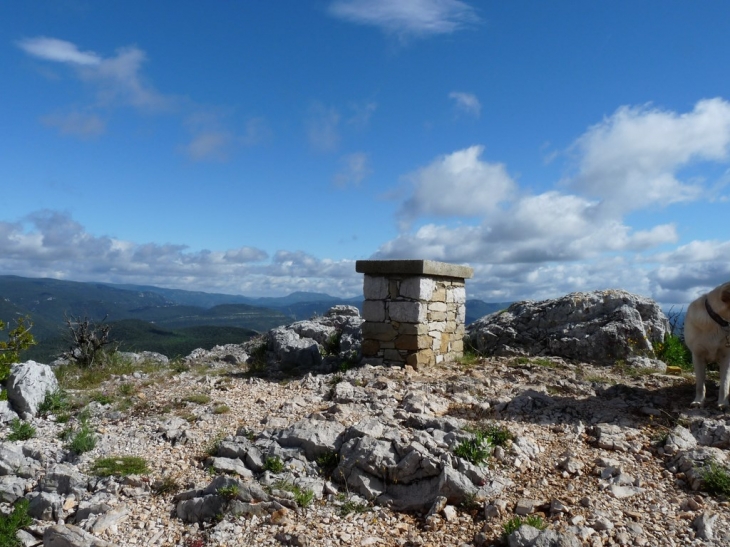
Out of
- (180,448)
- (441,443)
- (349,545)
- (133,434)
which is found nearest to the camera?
(349,545)

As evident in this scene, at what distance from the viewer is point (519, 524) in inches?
158

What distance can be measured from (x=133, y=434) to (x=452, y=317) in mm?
6471

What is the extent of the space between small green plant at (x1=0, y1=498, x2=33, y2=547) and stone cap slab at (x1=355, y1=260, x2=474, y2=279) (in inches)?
250

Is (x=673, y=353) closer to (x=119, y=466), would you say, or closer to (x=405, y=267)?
(x=405, y=267)

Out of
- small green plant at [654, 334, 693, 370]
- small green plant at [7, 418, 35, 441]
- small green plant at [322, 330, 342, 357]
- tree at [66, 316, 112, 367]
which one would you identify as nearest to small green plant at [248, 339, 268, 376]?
small green plant at [322, 330, 342, 357]

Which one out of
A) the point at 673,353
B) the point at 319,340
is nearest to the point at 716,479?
the point at 673,353

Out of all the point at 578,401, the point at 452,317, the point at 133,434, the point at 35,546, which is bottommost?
the point at 35,546

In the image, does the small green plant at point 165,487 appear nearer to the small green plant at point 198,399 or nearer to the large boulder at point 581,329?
the small green plant at point 198,399

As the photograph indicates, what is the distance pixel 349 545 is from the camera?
13.6ft

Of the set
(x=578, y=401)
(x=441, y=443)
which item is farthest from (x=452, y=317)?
(x=441, y=443)

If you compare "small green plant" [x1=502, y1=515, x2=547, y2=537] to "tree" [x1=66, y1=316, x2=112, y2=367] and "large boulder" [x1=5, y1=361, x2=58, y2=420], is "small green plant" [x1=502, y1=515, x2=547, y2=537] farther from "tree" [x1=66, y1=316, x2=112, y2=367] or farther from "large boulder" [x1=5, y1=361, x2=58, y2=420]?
"tree" [x1=66, y1=316, x2=112, y2=367]

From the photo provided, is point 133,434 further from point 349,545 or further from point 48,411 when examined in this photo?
point 349,545

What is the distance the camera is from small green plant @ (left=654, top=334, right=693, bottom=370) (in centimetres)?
1054

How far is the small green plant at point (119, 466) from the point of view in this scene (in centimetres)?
529
